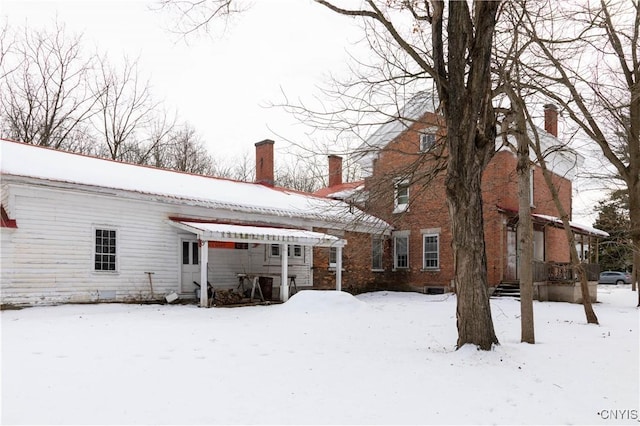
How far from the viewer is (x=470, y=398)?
227 inches

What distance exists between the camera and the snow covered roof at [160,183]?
13523 mm

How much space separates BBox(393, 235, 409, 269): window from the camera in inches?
951

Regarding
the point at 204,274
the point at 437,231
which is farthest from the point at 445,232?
the point at 204,274

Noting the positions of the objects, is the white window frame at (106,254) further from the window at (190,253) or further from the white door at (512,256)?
the white door at (512,256)

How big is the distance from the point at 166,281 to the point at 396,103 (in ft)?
33.2

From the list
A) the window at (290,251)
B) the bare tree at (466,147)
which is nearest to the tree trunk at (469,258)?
the bare tree at (466,147)

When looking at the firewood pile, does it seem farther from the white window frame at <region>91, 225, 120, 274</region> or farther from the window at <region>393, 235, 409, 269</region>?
the window at <region>393, 235, 409, 269</region>

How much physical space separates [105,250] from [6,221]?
2.77 meters

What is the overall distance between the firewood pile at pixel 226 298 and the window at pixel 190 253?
4.66 ft

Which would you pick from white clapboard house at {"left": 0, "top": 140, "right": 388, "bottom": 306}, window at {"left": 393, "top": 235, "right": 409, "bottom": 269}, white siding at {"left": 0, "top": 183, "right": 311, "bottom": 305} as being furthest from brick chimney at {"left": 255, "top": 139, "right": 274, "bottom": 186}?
white siding at {"left": 0, "top": 183, "right": 311, "bottom": 305}

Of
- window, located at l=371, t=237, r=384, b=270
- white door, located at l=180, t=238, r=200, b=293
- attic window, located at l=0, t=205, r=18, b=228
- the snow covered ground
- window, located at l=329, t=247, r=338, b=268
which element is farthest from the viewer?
window, located at l=371, t=237, r=384, b=270

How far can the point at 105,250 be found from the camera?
14.8 m

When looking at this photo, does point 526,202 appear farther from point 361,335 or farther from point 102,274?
point 102,274

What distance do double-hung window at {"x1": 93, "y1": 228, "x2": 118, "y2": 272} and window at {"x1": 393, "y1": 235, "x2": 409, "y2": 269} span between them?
13.7m
